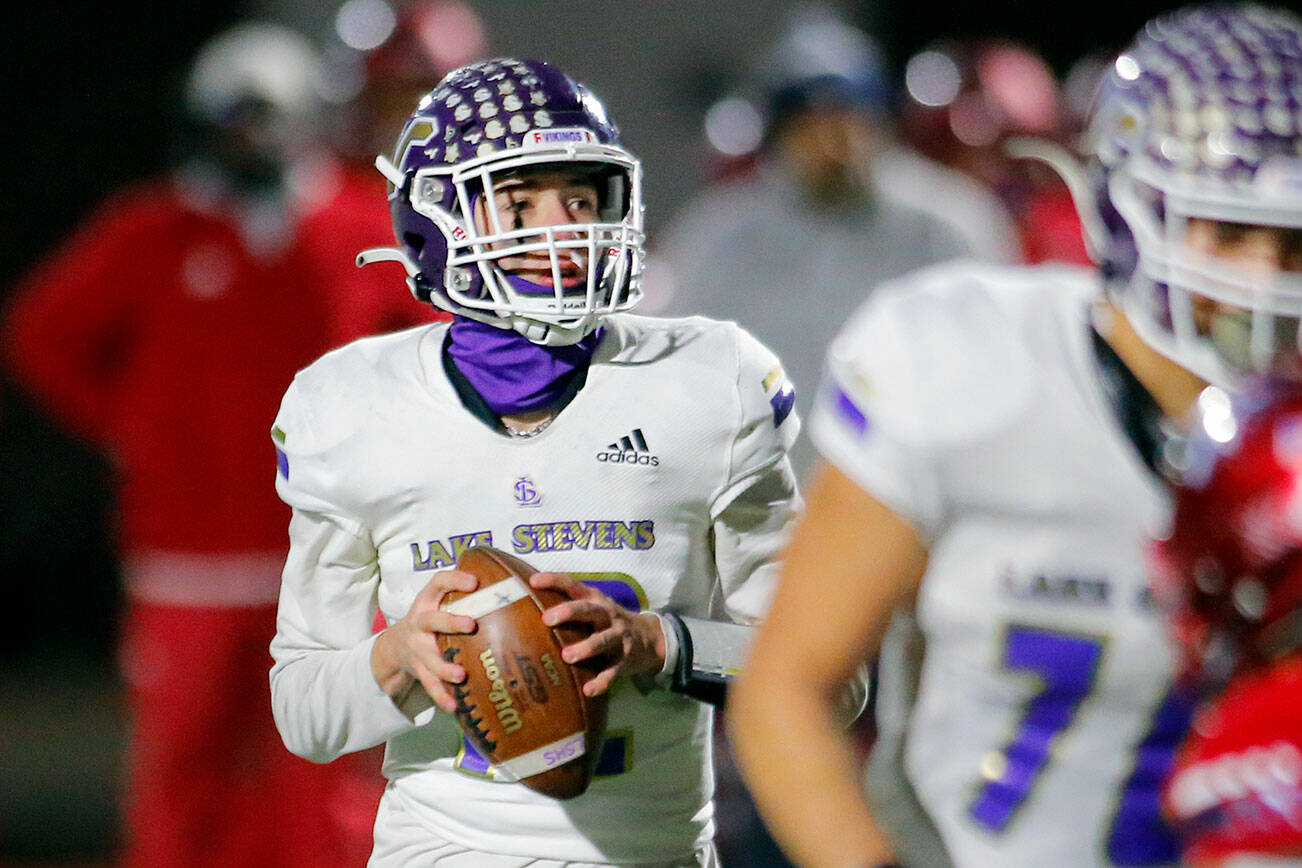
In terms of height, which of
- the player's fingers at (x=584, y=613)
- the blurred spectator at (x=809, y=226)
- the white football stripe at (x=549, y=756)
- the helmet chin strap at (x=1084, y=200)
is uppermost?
the helmet chin strap at (x=1084, y=200)

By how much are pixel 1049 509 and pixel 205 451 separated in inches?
114

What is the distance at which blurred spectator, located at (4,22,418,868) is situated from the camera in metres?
4.21

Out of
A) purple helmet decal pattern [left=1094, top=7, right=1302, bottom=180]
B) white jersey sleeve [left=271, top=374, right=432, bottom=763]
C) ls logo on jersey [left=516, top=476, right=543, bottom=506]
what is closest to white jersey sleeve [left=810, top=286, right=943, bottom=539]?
purple helmet decal pattern [left=1094, top=7, right=1302, bottom=180]

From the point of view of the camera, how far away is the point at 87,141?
7266 mm

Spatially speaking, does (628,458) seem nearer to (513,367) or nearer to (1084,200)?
(513,367)

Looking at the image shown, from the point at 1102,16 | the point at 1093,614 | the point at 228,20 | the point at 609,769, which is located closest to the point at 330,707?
the point at 609,769

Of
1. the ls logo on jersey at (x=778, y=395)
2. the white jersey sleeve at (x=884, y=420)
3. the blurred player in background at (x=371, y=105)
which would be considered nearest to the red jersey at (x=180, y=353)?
the blurred player in background at (x=371, y=105)

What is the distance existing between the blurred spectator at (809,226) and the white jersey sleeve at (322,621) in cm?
223

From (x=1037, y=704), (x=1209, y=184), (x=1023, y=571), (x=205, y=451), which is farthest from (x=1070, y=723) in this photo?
(x=205, y=451)

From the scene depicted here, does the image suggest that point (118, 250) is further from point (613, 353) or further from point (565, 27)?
point (565, 27)

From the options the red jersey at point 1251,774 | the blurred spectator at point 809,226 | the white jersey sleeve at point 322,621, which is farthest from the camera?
the blurred spectator at point 809,226

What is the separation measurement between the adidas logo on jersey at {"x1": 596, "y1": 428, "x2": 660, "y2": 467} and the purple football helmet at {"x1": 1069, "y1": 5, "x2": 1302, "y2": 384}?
609mm

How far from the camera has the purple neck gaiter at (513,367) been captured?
2203 millimetres

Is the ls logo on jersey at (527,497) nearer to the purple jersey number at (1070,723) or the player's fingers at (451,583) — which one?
the player's fingers at (451,583)
